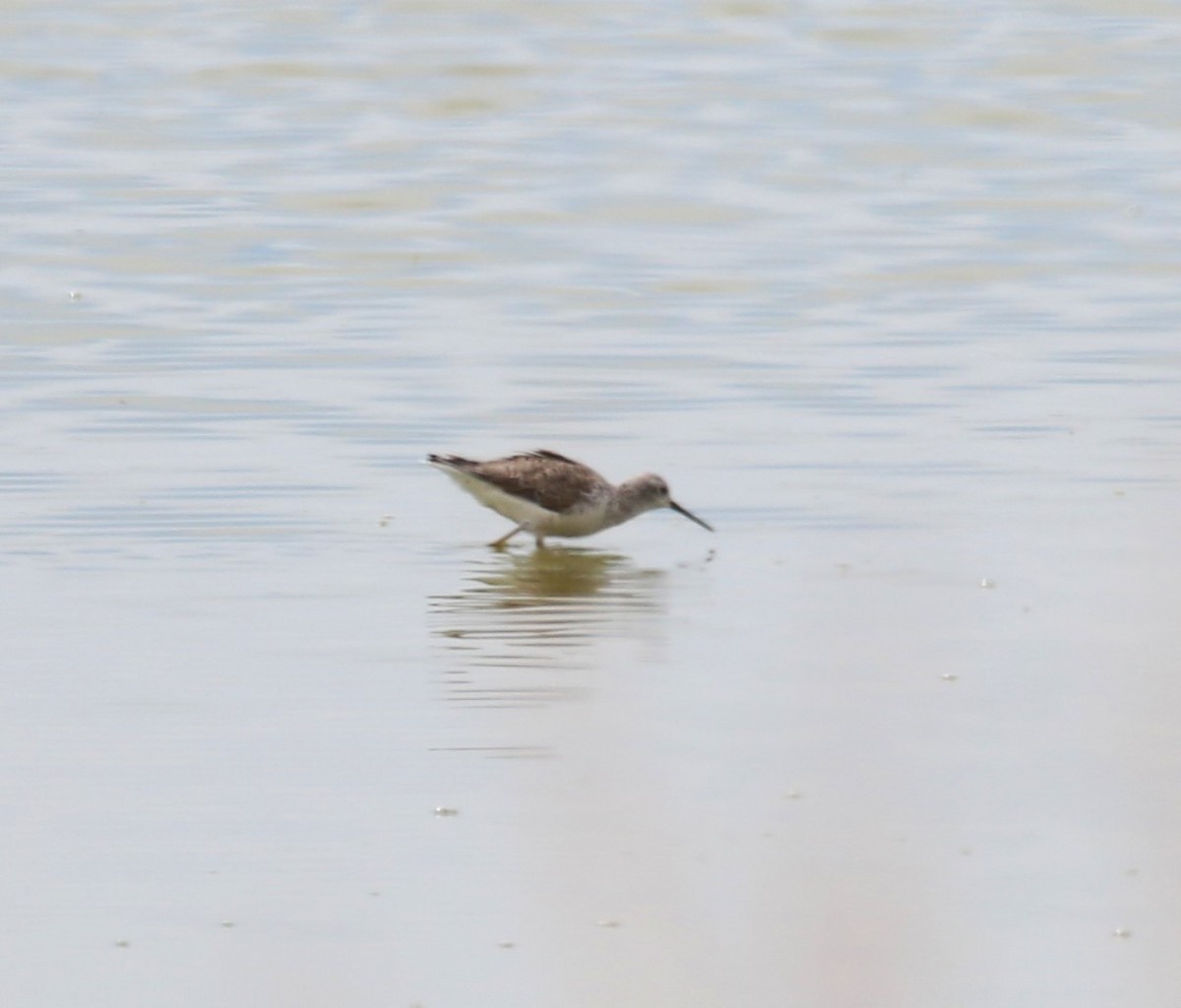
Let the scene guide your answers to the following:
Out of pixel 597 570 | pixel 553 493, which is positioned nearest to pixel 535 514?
pixel 553 493

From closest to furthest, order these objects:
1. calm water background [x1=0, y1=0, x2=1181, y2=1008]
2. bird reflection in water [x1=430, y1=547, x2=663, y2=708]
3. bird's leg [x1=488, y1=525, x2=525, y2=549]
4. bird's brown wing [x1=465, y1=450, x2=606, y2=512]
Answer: calm water background [x1=0, y1=0, x2=1181, y2=1008], bird reflection in water [x1=430, y1=547, x2=663, y2=708], bird's brown wing [x1=465, y1=450, x2=606, y2=512], bird's leg [x1=488, y1=525, x2=525, y2=549]

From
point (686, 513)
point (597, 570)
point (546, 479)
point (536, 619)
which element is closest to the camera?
point (536, 619)

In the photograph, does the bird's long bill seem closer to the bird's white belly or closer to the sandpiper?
the sandpiper

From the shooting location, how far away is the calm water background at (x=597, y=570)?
6.46 m

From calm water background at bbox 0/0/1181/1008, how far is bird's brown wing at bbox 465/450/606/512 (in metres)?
0.31

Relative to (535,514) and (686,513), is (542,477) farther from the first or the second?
(686,513)

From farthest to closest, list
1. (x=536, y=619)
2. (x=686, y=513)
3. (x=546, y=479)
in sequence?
(x=686, y=513) → (x=546, y=479) → (x=536, y=619)

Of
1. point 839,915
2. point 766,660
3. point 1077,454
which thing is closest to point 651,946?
point 839,915

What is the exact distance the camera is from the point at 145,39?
98.8 ft

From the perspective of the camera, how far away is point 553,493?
11070 mm

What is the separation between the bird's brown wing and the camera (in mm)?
11070

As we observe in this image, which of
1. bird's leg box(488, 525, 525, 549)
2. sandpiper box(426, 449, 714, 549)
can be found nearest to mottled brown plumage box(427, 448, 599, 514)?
sandpiper box(426, 449, 714, 549)

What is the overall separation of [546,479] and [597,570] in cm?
40

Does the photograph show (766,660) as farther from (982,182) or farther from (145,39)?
(145,39)
